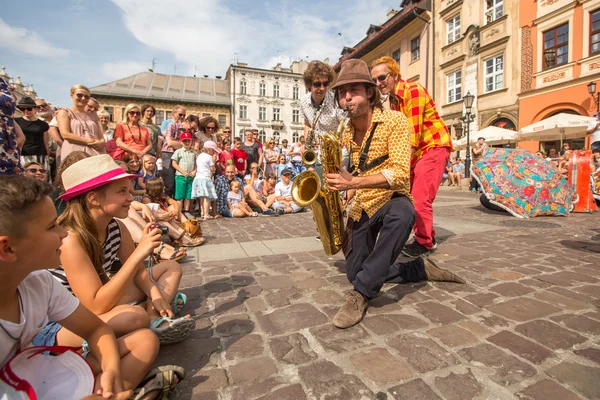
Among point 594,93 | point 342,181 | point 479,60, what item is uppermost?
point 479,60

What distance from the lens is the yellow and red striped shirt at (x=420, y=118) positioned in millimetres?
3695

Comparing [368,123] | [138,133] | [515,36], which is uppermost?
[515,36]

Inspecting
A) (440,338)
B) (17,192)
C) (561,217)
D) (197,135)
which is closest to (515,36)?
(561,217)

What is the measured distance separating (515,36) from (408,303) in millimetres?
19732

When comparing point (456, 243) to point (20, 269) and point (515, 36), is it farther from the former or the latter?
point (515, 36)

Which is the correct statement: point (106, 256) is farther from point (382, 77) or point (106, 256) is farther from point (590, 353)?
point (382, 77)

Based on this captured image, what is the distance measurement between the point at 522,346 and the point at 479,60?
2085 centimetres

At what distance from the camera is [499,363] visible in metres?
1.74

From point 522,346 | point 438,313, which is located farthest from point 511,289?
point 522,346

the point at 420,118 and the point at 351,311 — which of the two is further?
the point at 420,118

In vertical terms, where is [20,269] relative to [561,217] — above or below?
above

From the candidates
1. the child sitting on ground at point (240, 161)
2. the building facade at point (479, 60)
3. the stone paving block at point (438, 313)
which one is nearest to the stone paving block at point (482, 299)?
the stone paving block at point (438, 313)

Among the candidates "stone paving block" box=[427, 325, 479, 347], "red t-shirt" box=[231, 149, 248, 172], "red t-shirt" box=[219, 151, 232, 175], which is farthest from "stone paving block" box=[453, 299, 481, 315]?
"red t-shirt" box=[231, 149, 248, 172]

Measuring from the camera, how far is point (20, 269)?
3.87ft
